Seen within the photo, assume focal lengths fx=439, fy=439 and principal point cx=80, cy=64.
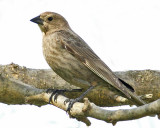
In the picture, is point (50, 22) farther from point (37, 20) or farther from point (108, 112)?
point (108, 112)

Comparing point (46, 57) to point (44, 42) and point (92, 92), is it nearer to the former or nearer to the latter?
point (44, 42)

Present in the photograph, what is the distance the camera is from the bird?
508 cm

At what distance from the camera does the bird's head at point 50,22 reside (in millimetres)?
5746

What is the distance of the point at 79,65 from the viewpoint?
17.0 feet

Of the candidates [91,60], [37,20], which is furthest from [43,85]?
[37,20]

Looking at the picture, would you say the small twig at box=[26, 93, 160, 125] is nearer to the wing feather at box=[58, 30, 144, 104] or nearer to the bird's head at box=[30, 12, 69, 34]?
the wing feather at box=[58, 30, 144, 104]

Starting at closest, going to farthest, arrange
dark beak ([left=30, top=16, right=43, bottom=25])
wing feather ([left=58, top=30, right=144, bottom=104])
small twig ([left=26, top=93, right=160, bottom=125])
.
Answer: small twig ([left=26, top=93, right=160, bottom=125]), wing feather ([left=58, top=30, right=144, bottom=104]), dark beak ([left=30, top=16, right=43, bottom=25])

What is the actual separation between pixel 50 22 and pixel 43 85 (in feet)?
3.04

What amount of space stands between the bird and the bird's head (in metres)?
0.18

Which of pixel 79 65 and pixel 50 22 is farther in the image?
pixel 50 22

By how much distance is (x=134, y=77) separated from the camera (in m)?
5.65

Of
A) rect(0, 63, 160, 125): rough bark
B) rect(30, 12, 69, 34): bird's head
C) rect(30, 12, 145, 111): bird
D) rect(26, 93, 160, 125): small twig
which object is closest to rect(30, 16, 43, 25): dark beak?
rect(30, 12, 69, 34): bird's head

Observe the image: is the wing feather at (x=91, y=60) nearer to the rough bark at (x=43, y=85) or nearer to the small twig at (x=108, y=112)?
the rough bark at (x=43, y=85)

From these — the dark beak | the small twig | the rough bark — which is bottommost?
the small twig
